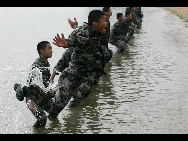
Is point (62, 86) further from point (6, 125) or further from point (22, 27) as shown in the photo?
point (22, 27)

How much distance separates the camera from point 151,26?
25.2m

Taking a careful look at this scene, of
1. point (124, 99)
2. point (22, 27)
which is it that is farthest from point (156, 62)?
point (22, 27)

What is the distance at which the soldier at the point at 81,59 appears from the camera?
7812 millimetres

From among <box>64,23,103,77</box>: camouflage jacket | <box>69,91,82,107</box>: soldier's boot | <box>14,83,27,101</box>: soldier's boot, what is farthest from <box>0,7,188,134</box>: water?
<box>64,23,103,77</box>: camouflage jacket

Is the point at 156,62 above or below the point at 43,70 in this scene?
below

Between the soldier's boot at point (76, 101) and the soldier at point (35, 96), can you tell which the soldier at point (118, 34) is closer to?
the soldier's boot at point (76, 101)

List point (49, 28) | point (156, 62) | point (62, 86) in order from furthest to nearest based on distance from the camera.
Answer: point (49, 28) → point (156, 62) → point (62, 86)

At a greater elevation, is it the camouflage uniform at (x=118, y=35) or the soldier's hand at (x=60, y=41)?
the soldier's hand at (x=60, y=41)

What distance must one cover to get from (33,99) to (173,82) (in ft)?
15.0

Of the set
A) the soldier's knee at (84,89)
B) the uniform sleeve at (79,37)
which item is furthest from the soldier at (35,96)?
the soldier's knee at (84,89)

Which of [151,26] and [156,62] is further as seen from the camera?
[151,26]

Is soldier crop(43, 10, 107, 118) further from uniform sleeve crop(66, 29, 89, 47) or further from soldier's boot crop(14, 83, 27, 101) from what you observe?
soldier's boot crop(14, 83, 27, 101)

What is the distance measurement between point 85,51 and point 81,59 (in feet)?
0.73

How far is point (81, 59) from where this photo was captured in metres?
8.49
